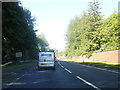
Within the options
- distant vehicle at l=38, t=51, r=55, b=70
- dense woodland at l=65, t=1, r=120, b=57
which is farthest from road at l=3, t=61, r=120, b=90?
dense woodland at l=65, t=1, r=120, b=57

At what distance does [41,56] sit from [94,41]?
45.4 meters

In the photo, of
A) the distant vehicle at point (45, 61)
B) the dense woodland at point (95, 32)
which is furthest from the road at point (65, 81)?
the dense woodland at point (95, 32)

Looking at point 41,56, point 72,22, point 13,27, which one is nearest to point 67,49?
point 72,22

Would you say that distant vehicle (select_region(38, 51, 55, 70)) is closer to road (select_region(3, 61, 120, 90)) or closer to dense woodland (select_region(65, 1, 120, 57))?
road (select_region(3, 61, 120, 90))

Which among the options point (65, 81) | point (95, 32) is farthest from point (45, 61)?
point (95, 32)

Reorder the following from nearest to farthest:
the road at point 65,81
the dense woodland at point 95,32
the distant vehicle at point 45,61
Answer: the road at point 65,81 → the distant vehicle at point 45,61 → the dense woodland at point 95,32

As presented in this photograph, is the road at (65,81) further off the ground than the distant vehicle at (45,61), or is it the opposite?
the distant vehicle at (45,61)

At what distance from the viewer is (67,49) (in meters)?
99.7

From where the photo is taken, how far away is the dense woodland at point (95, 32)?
5878 centimetres

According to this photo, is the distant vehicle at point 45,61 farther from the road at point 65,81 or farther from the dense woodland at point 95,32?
the dense woodland at point 95,32

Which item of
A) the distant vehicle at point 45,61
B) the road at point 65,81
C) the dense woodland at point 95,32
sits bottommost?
the road at point 65,81

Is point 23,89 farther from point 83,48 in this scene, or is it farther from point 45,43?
point 45,43

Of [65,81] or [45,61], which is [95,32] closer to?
[45,61]

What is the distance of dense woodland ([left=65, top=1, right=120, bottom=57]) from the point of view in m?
58.8
